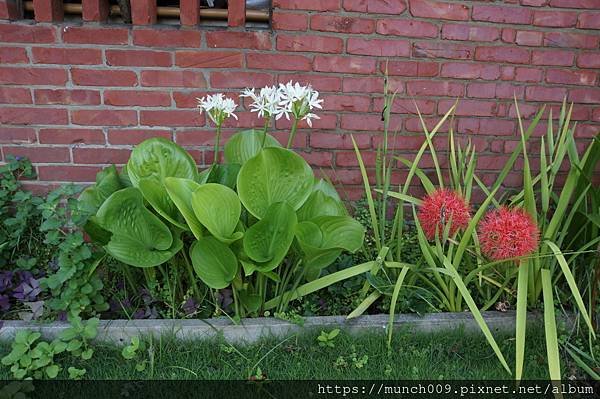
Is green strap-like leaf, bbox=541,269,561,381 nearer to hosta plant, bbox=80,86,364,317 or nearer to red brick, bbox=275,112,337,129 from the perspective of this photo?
hosta plant, bbox=80,86,364,317

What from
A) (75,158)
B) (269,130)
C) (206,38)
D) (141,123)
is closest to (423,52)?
(269,130)

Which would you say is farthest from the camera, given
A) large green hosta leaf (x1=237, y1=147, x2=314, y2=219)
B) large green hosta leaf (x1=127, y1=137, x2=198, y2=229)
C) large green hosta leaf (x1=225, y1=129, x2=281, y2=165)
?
large green hosta leaf (x1=225, y1=129, x2=281, y2=165)

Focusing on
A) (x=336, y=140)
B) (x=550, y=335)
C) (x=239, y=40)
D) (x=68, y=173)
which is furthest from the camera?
(x=336, y=140)

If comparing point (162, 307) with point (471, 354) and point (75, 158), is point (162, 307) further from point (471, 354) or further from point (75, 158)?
point (471, 354)

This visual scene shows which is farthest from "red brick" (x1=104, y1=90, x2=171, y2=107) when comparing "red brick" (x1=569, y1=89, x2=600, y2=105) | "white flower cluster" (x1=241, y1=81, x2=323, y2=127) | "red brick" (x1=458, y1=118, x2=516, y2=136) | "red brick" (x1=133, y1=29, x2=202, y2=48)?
"red brick" (x1=569, y1=89, x2=600, y2=105)

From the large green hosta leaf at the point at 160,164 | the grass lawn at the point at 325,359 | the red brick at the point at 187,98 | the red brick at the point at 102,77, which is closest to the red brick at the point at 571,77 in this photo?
the grass lawn at the point at 325,359

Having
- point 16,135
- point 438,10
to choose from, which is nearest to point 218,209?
point 16,135

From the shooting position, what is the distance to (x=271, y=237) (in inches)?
74.9

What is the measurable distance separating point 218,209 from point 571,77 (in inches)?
79.5

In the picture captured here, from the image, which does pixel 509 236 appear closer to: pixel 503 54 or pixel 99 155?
pixel 503 54

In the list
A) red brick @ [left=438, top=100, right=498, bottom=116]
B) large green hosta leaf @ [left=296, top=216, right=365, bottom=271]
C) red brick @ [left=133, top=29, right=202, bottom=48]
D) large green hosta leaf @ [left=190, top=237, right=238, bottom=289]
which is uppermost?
red brick @ [left=133, top=29, right=202, bottom=48]

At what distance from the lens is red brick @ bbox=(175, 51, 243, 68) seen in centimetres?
239

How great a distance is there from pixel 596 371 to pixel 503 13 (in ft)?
5.62

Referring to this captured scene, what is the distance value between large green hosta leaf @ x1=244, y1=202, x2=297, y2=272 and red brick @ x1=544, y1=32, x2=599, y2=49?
5.71ft
